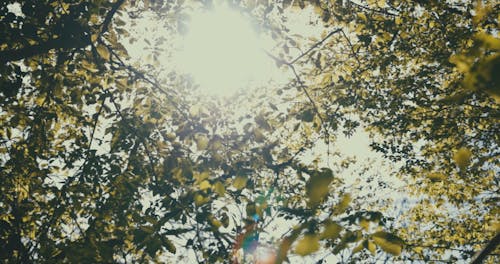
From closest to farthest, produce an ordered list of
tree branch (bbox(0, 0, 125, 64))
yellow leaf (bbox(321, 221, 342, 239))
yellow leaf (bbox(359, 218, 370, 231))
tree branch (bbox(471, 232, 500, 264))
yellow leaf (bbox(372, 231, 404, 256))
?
tree branch (bbox(471, 232, 500, 264))
yellow leaf (bbox(321, 221, 342, 239))
yellow leaf (bbox(372, 231, 404, 256))
yellow leaf (bbox(359, 218, 370, 231))
tree branch (bbox(0, 0, 125, 64))

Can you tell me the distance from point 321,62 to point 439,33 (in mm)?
5218

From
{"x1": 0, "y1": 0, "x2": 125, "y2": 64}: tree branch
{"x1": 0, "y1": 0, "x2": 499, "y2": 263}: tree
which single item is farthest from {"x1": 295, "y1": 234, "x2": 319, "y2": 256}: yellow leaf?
{"x1": 0, "y1": 0, "x2": 125, "y2": 64}: tree branch

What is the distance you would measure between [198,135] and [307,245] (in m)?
2.57

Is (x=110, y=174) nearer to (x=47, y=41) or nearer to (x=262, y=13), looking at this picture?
(x=47, y=41)

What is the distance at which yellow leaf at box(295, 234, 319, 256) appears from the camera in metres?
0.86

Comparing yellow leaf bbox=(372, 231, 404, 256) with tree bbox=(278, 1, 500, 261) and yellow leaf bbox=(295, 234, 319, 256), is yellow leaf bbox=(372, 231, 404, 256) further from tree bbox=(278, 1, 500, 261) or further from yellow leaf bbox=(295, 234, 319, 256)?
tree bbox=(278, 1, 500, 261)

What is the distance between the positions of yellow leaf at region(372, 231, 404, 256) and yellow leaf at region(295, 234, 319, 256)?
31 centimetres

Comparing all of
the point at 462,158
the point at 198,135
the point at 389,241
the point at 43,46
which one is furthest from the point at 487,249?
the point at 43,46

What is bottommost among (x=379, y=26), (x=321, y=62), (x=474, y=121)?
(x=321, y=62)

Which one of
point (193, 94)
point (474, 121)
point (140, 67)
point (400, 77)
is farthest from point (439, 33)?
point (140, 67)

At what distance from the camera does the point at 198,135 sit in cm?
334

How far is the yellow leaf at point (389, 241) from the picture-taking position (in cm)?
104

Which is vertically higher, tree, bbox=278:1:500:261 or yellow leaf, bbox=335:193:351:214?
tree, bbox=278:1:500:261

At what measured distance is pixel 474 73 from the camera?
67 centimetres
